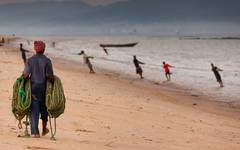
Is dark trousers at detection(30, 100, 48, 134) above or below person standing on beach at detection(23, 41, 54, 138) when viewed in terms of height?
below

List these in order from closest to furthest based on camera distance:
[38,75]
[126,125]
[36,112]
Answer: [38,75], [36,112], [126,125]

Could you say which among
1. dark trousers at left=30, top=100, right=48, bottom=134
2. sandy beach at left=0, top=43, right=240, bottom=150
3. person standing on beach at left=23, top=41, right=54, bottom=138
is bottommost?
sandy beach at left=0, top=43, right=240, bottom=150

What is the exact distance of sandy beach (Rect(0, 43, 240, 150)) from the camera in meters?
11.7

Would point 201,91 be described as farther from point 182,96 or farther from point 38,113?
point 38,113

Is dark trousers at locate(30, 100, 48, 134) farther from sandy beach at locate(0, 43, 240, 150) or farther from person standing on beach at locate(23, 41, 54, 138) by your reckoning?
sandy beach at locate(0, 43, 240, 150)

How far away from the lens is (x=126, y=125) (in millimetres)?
14891

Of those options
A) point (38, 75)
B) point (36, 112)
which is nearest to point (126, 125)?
point (36, 112)

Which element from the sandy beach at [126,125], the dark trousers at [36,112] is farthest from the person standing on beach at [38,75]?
the sandy beach at [126,125]

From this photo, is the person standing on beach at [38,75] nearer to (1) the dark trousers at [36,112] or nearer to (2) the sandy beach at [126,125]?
(1) the dark trousers at [36,112]

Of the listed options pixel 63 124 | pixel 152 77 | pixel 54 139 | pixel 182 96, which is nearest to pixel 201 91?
pixel 182 96

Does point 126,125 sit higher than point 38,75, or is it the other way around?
point 38,75

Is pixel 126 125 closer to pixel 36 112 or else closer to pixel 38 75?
pixel 36 112

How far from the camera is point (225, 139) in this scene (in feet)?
47.6

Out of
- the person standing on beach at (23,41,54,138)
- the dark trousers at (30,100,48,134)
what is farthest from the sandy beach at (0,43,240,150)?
the person standing on beach at (23,41,54,138)
